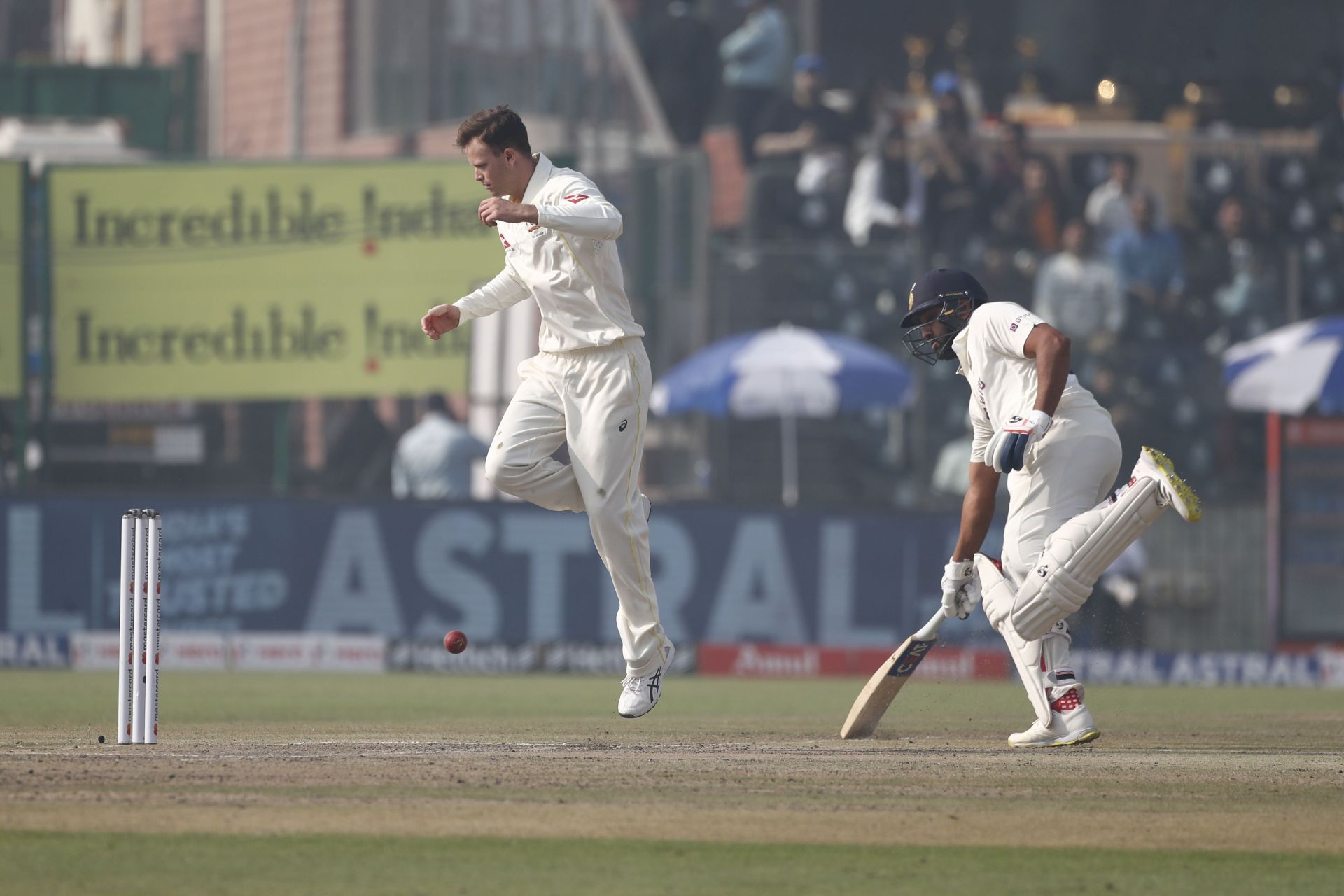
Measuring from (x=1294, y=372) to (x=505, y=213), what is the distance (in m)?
10.4

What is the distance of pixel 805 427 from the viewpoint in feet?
58.1

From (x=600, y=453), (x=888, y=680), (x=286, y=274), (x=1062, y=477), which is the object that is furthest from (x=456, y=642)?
(x=286, y=274)

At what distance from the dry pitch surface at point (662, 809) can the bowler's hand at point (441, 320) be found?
5.42 ft

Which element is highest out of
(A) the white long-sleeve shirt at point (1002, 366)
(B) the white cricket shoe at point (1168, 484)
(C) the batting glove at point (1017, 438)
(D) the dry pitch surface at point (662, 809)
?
(A) the white long-sleeve shirt at point (1002, 366)

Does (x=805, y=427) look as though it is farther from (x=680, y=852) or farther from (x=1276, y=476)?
(x=680, y=852)

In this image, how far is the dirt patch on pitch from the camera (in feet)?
20.1

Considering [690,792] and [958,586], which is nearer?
[690,792]

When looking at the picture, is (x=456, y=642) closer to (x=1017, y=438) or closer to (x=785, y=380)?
(x=1017, y=438)

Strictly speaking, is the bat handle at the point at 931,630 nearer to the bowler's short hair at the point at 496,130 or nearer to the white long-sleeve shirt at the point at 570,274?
the white long-sleeve shirt at the point at 570,274

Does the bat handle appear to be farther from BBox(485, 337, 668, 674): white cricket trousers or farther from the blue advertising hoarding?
the blue advertising hoarding

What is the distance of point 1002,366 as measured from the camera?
8.38 meters

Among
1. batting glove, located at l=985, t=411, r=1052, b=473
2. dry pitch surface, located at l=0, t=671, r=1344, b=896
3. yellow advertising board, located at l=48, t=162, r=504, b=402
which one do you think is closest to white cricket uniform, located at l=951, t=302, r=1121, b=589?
batting glove, located at l=985, t=411, r=1052, b=473

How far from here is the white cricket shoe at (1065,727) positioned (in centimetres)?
840

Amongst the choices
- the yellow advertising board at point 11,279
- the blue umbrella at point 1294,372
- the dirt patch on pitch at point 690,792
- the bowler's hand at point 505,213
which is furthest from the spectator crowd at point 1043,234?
the bowler's hand at point 505,213
